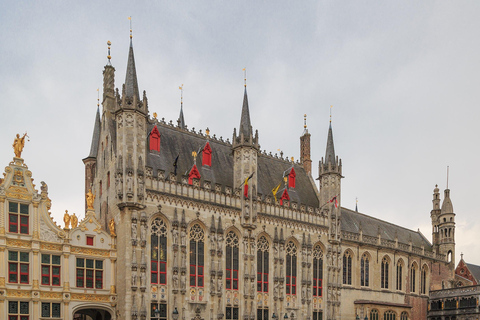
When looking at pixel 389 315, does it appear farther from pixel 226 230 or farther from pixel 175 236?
pixel 175 236

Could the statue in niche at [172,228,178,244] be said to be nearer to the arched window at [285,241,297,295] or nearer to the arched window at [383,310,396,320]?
the arched window at [285,241,297,295]

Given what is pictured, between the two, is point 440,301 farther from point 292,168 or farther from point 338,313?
point 292,168

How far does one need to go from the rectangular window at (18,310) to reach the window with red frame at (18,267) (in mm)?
1592

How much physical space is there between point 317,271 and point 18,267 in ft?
102

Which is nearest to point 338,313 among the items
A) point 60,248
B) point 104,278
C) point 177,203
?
point 177,203

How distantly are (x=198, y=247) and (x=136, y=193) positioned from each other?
807 cm

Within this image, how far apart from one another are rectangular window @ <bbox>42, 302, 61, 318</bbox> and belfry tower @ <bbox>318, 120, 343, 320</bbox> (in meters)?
29.3

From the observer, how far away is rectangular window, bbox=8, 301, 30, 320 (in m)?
37.8

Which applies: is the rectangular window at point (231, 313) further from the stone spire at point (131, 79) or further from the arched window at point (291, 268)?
the stone spire at point (131, 79)

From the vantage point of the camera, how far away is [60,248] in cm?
4100

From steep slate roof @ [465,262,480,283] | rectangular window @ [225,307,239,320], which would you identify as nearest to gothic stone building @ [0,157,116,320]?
rectangular window @ [225,307,239,320]

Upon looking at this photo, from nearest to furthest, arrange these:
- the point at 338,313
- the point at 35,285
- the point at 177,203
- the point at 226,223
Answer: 1. the point at 35,285
2. the point at 177,203
3. the point at 226,223
4. the point at 338,313

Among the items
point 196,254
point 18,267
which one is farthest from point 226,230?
point 18,267

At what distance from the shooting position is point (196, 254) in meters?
46.8
